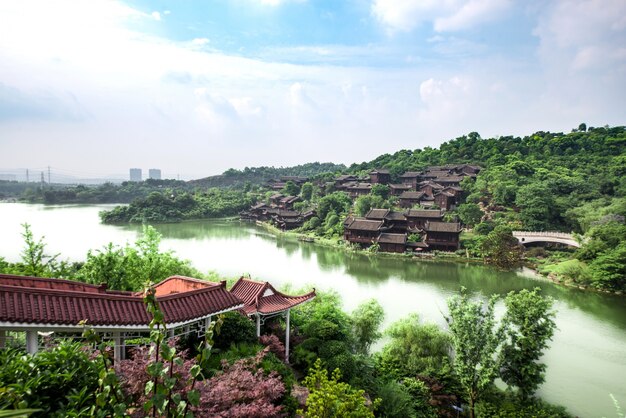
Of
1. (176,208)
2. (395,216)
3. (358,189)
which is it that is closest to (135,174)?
(176,208)

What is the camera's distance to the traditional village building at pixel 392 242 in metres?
27.1

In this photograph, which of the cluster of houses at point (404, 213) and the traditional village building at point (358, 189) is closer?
the cluster of houses at point (404, 213)

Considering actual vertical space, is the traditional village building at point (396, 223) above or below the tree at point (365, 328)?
above

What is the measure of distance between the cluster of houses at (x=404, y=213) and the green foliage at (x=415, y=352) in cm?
1688

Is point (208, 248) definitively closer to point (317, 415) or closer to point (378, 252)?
point (378, 252)

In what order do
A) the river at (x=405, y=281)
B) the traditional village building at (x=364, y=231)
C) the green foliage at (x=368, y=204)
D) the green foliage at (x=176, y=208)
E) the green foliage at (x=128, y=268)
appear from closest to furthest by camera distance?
the green foliage at (x=128, y=268), the river at (x=405, y=281), the traditional village building at (x=364, y=231), the green foliage at (x=368, y=204), the green foliage at (x=176, y=208)

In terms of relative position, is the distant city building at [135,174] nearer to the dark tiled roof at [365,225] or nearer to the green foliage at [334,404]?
the dark tiled roof at [365,225]

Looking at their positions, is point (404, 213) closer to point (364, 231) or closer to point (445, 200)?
point (364, 231)

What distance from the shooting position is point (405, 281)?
20.5 metres

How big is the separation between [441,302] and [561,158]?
34.5 m

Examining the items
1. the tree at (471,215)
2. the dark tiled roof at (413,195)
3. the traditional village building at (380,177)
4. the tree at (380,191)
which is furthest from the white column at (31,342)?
the traditional village building at (380,177)

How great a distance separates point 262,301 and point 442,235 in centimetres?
2188

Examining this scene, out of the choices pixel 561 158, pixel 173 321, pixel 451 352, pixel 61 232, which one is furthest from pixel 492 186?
pixel 61 232

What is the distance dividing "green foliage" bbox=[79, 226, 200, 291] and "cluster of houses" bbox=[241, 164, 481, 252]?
58.6 feet
